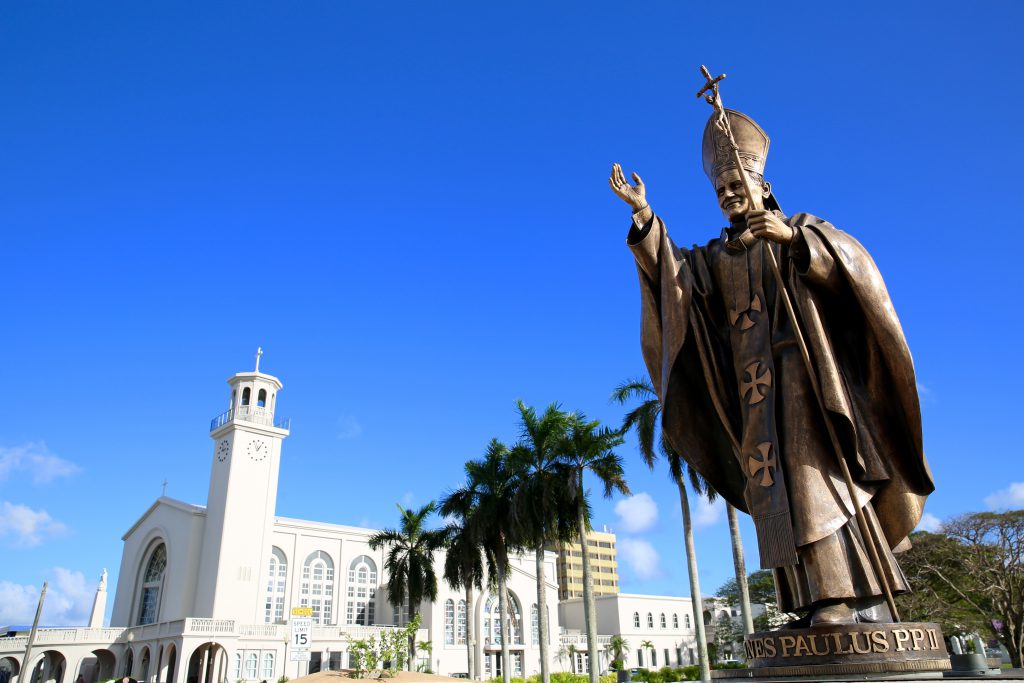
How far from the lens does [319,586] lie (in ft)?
167

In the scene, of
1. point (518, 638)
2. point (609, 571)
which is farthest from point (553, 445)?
point (609, 571)

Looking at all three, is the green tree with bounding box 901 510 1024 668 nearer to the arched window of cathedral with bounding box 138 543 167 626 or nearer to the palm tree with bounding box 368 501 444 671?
the palm tree with bounding box 368 501 444 671

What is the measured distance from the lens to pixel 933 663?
4723mm

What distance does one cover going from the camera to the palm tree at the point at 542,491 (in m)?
27.3

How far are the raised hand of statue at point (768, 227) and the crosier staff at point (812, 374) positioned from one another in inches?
12.5

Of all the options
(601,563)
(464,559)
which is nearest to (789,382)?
(464,559)

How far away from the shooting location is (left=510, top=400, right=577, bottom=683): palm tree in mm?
27297

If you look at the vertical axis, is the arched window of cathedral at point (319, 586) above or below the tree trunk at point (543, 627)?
above

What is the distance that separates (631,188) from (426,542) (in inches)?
1364

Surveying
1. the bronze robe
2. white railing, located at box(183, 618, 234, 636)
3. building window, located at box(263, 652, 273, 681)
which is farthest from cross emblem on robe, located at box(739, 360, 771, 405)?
building window, located at box(263, 652, 273, 681)

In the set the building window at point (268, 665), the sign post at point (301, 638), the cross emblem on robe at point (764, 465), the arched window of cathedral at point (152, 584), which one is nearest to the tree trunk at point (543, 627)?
the sign post at point (301, 638)

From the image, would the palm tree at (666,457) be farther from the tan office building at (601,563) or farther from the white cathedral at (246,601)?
the tan office building at (601,563)

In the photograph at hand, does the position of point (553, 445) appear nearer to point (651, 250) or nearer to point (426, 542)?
point (426, 542)

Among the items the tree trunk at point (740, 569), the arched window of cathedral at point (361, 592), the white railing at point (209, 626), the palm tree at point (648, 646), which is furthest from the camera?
the palm tree at point (648, 646)
